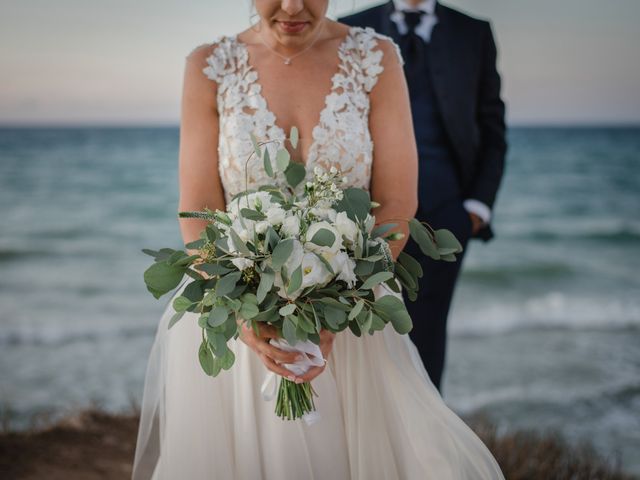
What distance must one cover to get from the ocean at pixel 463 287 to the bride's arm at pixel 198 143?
2.40m

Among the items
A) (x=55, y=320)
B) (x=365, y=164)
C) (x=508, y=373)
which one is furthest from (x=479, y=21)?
(x=55, y=320)

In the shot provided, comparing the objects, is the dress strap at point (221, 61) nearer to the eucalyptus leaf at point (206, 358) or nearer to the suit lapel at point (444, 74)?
the eucalyptus leaf at point (206, 358)

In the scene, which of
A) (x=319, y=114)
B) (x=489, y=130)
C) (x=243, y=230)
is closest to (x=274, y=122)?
(x=319, y=114)

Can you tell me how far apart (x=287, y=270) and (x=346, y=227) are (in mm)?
212

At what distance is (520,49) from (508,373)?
14.9 m

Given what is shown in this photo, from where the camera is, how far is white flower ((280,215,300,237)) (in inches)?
73.0

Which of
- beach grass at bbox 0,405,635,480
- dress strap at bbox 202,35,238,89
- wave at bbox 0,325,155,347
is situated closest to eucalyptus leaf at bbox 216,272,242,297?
dress strap at bbox 202,35,238,89

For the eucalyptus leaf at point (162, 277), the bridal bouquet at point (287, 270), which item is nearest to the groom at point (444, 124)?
the bridal bouquet at point (287, 270)

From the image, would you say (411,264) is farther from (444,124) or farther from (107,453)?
(107,453)

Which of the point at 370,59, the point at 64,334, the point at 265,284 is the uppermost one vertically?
the point at 370,59

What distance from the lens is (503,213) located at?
649 inches

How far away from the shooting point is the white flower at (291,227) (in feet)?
6.08

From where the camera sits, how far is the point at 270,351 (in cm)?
210

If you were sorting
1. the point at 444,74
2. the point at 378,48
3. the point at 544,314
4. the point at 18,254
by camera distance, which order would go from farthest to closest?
the point at 18,254
the point at 544,314
the point at 444,74
the point at 378,48
